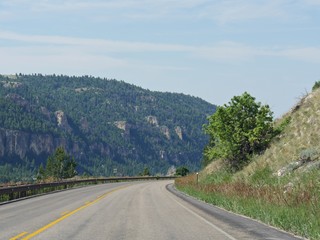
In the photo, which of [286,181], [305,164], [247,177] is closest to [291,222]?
[286,181]

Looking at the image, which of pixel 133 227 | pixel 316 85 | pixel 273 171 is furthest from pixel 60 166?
pixel 133 227

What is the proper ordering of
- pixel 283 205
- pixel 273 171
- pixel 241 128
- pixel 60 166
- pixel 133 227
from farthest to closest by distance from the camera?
pixel 60 166 < pixel 241 128 < pixel 273 171 < pixel 283 205 < pixel 133 227

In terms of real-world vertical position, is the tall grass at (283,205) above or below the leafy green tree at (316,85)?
below

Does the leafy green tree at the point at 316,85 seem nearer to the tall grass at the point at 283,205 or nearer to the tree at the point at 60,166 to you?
the tall grass at the point at 283,205

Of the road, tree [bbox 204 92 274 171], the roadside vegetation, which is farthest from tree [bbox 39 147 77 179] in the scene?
the road

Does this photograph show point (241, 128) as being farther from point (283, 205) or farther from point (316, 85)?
point (283, 205)

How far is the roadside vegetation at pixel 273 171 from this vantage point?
1474 cm

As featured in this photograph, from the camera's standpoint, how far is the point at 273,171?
3188 cm

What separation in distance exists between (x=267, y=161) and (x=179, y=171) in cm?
9268

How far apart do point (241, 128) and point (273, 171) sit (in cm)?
1095

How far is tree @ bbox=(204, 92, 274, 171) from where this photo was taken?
138 feet

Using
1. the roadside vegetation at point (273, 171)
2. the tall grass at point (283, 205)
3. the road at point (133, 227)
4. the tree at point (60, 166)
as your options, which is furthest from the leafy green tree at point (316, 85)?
the tree at point (60, 166)

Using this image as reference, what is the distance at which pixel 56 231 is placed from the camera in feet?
44.2

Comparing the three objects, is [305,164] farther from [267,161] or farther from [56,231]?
[56,231]
